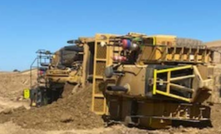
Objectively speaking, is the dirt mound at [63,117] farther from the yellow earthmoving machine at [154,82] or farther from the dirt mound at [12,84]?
the dirt mound at [12,84]

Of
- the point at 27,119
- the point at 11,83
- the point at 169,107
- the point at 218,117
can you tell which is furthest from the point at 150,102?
the point at 11,83

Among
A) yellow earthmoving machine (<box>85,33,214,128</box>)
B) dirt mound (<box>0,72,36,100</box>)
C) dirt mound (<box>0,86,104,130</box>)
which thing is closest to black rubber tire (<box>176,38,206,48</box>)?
yellow earthmoving machine (<box>85,33,214,128</box>)

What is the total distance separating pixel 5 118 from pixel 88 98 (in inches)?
99.1

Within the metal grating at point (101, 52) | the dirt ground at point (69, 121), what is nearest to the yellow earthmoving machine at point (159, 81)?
the dirt ground at point (69, 121)

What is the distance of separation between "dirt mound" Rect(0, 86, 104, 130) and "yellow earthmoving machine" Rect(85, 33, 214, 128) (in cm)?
80

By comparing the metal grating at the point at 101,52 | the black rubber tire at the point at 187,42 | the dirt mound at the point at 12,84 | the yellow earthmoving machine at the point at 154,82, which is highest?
the black rubber tire at the point at 187,42

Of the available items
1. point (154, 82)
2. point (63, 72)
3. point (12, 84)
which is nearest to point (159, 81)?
point (154, 82)

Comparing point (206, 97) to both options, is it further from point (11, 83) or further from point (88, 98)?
point (11, 83)

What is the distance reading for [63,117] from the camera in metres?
12.8

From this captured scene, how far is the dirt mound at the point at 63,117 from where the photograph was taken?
12.6 metres

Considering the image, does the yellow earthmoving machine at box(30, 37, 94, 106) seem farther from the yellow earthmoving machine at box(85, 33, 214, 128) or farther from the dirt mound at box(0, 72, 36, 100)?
the dirt mound at box(0, 72, 36, 100)

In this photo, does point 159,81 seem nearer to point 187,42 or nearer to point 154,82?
point 154,82

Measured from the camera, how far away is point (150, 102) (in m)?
11.5

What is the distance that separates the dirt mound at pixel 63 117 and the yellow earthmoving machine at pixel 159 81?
0.80 meters
